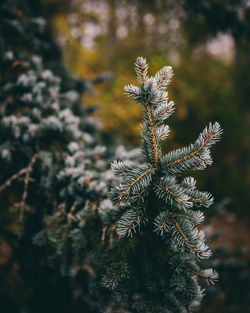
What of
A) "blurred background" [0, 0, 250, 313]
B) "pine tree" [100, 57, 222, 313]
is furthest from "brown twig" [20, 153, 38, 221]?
"blurred background" [0, 0, 250, 313]

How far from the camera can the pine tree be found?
0.97 metres

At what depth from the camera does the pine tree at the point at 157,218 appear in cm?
97

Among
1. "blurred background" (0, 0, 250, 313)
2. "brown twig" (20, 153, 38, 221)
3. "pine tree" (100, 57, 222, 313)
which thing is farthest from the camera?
"blurred background" (0, 0, 250, 313)

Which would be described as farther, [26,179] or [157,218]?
[26,179]

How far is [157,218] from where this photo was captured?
3.22ft

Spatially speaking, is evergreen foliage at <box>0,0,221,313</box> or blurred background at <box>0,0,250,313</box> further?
blurred background at <box>0,0,250,313</box>

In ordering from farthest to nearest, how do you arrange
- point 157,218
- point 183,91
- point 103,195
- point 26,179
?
point 183,91 < point 26,179 < point 103,195 < point 157,218

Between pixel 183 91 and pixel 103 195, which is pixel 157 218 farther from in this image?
pixel 183 91

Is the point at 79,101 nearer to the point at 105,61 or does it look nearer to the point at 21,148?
the point at 21,148

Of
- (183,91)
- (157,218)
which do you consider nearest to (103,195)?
(157,218)

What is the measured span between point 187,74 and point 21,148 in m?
4.99

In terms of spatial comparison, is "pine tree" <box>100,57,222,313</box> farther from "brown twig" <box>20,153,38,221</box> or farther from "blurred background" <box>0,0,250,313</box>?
"blurred background" <box>0,0,250,313</box>

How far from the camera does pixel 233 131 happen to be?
520 centimetres

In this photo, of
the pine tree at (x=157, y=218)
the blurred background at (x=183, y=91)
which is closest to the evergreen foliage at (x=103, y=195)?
the pine tree at (x=157, y=218)
